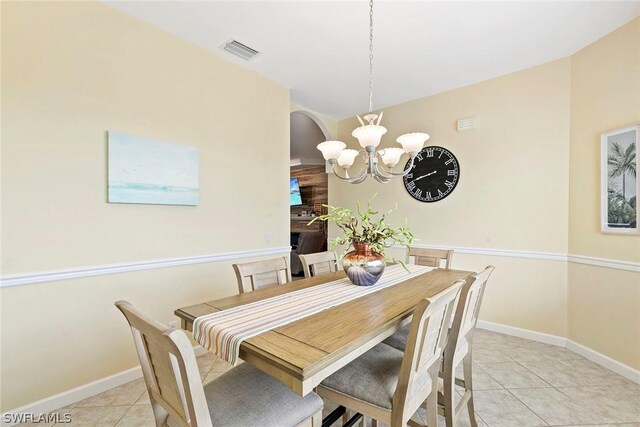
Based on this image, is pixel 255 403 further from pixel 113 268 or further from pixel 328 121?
pixel 328 121

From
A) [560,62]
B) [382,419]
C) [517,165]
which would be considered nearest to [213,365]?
[382,419]

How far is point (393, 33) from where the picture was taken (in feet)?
7.57

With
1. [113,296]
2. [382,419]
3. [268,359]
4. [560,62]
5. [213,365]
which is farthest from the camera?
[560,62]

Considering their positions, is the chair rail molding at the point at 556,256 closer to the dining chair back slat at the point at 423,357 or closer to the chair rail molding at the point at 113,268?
the dining chair back slat at the point at 423,357

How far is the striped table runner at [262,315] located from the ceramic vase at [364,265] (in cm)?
5

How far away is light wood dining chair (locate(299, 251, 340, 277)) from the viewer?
2.22 meters

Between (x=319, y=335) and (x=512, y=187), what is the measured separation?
114 inches

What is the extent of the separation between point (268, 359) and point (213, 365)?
1.78 meters

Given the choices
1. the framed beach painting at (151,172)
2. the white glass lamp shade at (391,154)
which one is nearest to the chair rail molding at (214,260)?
the framed beach painting at (151,172)

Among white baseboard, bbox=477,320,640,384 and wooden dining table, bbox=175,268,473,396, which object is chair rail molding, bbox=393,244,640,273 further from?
wooden dining table, bbox=175,268,473,396

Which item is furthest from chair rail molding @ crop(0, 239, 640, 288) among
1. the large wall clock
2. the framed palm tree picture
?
the large wall clock

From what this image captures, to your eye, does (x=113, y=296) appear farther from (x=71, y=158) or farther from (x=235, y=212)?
(x=235, y=212)

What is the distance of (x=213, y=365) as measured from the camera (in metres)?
2.38

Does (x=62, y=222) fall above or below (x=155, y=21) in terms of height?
below
